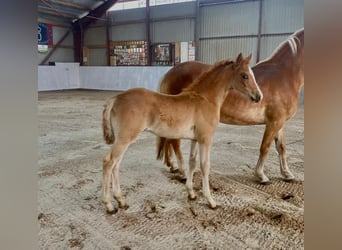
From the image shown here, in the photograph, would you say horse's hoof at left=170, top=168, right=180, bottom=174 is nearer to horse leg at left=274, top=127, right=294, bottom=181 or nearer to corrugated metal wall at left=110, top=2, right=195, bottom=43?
horse leg at left=274, top=127, right=294, bottom=181

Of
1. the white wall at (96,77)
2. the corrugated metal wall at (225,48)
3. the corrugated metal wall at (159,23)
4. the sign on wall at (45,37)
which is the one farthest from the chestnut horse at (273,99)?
the sign on wall at (45,37)

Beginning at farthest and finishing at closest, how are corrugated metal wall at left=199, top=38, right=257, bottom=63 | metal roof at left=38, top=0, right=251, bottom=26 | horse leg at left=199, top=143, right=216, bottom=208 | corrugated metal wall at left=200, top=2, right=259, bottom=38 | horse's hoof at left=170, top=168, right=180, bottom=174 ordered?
metal roof at left=38, top=0, right=251, bottom=26 < corrugated metal wall at left=199, top=38, right=257, bottom=63 < corrugated metal wall at left=200, top=2, right=259, bottom=38 < horse's hoof at left=170, top=168, right=180, bottom=174 < horse leg at left=199, top=143, right=216, bottom=208

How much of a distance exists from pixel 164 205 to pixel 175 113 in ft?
2.04

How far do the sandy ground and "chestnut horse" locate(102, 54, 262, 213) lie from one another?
0.17m

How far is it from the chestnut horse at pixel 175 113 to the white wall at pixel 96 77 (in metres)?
7.69

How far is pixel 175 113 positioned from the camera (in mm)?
1930

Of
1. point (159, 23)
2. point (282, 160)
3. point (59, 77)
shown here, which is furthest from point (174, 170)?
point (59, 77)

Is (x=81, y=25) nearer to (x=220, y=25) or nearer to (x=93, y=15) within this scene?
(x=93, y=15)

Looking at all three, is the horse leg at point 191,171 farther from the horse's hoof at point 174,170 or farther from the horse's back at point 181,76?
the horse's back at point 181,76

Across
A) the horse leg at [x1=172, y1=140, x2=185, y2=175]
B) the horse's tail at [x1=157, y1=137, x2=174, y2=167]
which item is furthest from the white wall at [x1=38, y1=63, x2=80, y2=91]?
the horse leg at [x1=172, y1=140, x2=185, y2=175]

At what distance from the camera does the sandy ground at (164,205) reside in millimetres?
1618

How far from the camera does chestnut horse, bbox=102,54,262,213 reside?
1.85 meters
